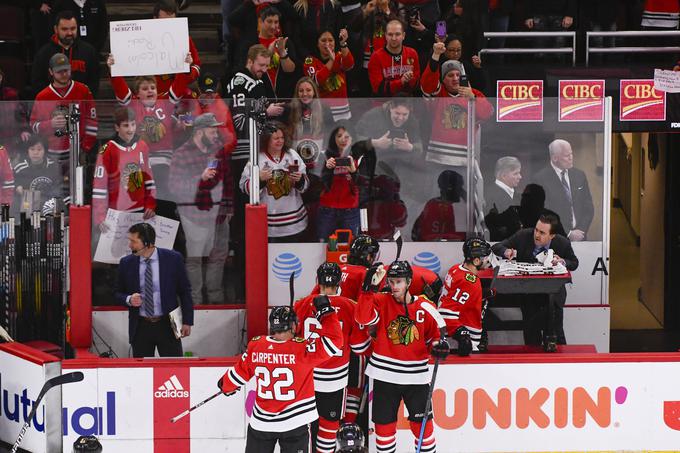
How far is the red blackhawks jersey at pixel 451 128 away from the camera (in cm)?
995

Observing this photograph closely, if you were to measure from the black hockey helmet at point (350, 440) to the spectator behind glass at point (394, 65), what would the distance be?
4032 mm

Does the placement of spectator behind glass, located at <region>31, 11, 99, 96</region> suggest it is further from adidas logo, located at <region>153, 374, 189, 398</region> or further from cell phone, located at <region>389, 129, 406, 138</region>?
adidas logo, located at <region>153, 374, 189, 398</region>

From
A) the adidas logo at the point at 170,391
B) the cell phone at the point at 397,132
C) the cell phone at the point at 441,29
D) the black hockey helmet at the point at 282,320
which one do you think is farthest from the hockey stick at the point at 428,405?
the cell phone at the point at 441,29

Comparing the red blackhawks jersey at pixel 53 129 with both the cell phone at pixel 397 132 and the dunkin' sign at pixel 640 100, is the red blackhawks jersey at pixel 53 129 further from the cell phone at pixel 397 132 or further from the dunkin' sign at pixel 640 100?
the dunkin' sign at pixel 640 100

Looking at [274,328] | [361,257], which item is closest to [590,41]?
[361,257]

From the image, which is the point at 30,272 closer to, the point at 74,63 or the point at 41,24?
the point at 74,63

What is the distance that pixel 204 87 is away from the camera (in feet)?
36.0

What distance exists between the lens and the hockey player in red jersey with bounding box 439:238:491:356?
951 cm

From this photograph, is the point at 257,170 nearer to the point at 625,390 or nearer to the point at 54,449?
the point at 54,449

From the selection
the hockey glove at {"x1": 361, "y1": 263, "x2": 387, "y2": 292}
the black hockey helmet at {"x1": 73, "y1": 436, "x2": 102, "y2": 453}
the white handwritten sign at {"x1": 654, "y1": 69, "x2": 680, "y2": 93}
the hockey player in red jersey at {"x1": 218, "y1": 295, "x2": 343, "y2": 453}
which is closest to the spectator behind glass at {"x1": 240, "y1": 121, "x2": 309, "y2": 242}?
the hockey glove at {"x1": 361, "y1": 263, "x2": 387, "y2": 292}

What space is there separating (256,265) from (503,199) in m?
2.00

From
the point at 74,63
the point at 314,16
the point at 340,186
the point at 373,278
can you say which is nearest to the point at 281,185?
the point at 340,186

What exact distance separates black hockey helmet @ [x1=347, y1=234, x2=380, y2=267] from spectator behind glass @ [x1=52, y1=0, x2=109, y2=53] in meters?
3.80

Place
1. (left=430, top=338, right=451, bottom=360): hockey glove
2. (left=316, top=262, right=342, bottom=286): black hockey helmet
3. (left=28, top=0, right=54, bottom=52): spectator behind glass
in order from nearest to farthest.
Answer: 1. (left=430, top=338, right=451, bottom=360): hockey glove
2. (left=316, top=262, right=342, bottom=286): black hockey helmet
3. (left=28, top=0, right=54, bottom=52): spectator behind glass
